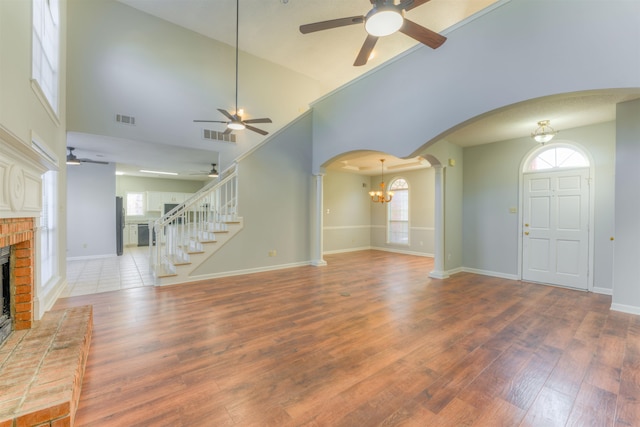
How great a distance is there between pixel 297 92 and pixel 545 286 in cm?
790

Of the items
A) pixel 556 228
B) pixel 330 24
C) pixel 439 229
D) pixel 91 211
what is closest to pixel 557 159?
pixel 556 228

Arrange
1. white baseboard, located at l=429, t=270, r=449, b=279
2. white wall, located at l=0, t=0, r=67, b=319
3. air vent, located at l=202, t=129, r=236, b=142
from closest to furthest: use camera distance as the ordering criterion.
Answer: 1. white wall, located at l=0, t=0, r=67, b=319
2. white baseboard, located at l=429, t=270, r=449, b=279
3. air vent, located at l=202, t=129, r=236, b=142

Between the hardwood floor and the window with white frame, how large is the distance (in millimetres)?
7616

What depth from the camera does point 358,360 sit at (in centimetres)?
234

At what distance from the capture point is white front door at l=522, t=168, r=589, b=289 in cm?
456

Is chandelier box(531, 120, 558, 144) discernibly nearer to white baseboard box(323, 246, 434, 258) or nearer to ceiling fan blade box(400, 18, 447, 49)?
ceiling fan blade box(400, 18, 447, 49)

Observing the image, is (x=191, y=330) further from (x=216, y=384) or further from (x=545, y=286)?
(x=545, y=286)

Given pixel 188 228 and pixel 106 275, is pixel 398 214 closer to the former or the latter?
pixel 188 228

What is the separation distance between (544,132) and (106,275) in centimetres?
879

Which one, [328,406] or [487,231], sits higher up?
→ [487,231]

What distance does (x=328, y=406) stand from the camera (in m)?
1.78

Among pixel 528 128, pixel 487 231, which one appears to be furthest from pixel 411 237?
pixel 528 128

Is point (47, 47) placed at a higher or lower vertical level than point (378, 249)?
higher

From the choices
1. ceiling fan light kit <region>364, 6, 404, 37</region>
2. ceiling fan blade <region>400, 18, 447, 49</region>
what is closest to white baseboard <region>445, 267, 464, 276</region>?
ceiling fan blade <region>400, 18, 447, 49</region>
